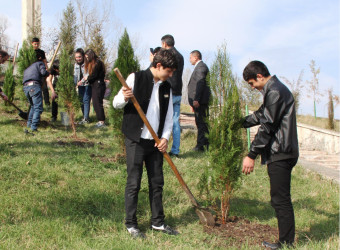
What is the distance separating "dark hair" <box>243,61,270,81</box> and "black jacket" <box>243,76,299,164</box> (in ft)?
0.41

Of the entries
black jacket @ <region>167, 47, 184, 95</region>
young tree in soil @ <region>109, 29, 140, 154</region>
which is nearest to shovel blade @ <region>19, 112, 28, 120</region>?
young tree in soil @ <region>109, 29, 140, 154</region>

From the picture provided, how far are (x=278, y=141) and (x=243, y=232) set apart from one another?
51.3 inches

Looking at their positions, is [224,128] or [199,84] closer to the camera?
[224,128]

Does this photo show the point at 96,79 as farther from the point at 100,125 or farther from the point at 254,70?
the point at 254,70

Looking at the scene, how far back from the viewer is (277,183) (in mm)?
3680

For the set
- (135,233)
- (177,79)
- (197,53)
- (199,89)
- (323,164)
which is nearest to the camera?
(135,233)

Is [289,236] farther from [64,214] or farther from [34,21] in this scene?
[34,21]

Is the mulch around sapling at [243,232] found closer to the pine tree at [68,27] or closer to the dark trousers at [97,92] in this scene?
the dark trousers at [97,92]

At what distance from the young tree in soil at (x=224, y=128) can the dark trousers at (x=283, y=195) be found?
625 mm

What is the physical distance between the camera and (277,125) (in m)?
3.65

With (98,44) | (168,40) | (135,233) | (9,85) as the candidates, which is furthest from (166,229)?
(98,44)

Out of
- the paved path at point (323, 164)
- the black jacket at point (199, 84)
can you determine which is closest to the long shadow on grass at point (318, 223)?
the paved path at point (323, 164)

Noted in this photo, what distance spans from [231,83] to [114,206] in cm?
223

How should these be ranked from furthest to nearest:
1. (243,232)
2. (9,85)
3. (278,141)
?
(9,85), (243,232), (278,141)
